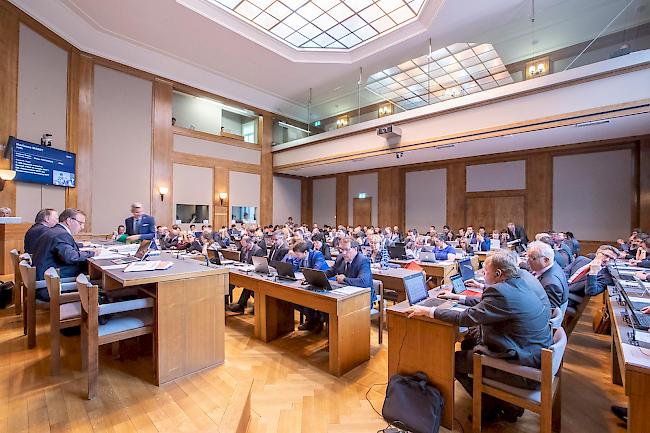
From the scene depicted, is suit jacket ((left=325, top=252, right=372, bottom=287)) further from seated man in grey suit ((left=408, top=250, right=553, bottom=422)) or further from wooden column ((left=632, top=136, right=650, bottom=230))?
wooden column ((left=632, top=136, right=650, bottom=230))

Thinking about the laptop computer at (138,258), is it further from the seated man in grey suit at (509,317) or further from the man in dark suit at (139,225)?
the seated man in grey suit at (509,317)

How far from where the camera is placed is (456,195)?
11164 millimetres

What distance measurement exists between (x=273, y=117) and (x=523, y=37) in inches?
354

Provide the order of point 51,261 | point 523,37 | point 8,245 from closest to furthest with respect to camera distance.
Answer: point 51,261, point 8,245, point 523,37

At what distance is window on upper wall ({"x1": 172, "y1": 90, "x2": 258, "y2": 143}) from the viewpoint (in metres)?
11.3

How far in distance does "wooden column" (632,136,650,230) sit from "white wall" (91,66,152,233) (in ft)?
44.4

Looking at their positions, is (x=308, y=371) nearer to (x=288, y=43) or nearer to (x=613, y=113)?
(x=613, y=113)

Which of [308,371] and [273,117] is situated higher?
[273,117]

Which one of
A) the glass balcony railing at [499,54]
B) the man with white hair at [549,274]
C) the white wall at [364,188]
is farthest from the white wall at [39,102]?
the white wall at [364,188]

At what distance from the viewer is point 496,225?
1032 centimetres

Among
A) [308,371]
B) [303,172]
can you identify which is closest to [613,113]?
[308,371]

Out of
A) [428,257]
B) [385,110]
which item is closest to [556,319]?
[428,257]

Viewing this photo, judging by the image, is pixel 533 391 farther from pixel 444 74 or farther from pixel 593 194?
pixel 444 74

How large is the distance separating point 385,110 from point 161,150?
7365 millimetres
